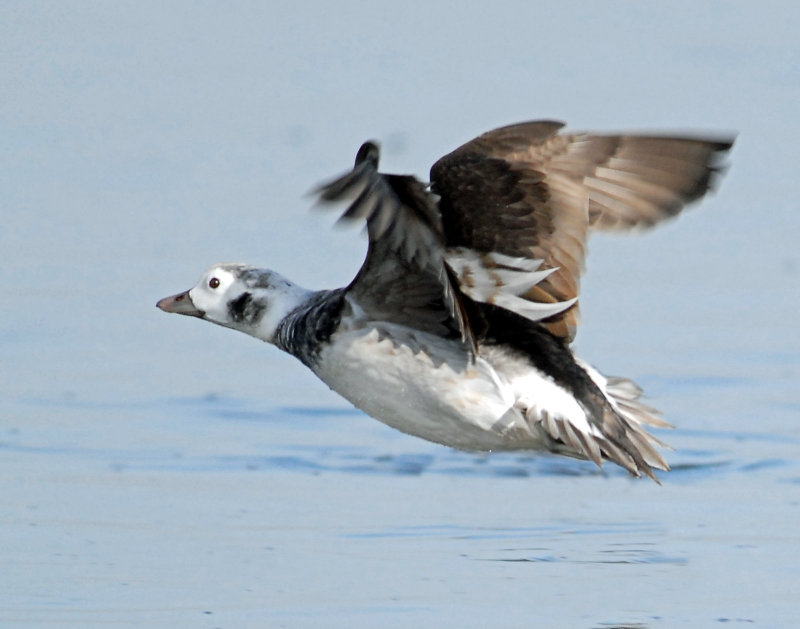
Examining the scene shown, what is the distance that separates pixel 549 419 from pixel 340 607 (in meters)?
0.81

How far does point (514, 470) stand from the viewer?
7.06 metres

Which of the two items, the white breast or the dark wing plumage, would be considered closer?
the dark wing plumage

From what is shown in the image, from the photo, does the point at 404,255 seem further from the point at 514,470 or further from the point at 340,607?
the point at 514,470

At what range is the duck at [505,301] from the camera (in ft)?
17.5

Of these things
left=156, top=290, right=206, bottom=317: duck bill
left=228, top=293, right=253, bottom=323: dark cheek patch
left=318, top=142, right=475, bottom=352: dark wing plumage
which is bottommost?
left=156, top=290, right=206, bottom=317: duck bill

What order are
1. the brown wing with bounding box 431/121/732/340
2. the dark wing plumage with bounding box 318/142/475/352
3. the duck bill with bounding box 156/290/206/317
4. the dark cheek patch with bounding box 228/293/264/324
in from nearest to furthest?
1. the dark wing plumage with bounding box 318/142/475/352
2. the brown wing with bounding box 431/121/732/340
3. the dark cheek patch with bounding box 228/293/264/324
4. the duck bill with bounding box 156/290/206/317

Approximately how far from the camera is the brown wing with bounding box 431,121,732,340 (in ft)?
17.3

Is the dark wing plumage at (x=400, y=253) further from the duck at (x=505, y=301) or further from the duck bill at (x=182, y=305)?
the duck bill at (x=182, y=305)

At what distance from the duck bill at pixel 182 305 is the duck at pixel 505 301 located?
437 millimetres

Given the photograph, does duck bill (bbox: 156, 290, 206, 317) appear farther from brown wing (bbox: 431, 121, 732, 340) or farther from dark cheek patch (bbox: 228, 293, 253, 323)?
brown wing (bbox: 431, 121, 732, 340)

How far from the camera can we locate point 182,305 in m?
6.18

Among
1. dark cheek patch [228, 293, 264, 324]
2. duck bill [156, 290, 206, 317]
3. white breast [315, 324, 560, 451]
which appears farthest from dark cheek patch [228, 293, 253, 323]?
white breast [315, 324, 560, 451]

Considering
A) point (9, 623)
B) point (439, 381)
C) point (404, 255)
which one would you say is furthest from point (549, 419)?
point (9, 623)

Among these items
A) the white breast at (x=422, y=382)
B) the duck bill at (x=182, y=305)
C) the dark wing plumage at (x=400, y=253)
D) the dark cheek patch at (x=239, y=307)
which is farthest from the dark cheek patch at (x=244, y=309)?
the dark wing plumage at (x=400, y=253)
